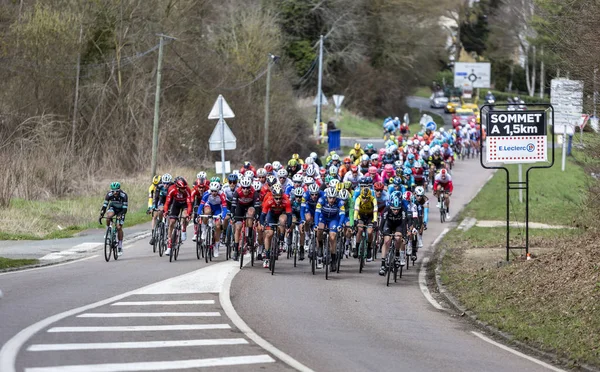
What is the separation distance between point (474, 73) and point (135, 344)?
9424 cm

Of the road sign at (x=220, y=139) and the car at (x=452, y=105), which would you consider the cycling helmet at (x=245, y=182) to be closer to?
the road sign at (x=220, y=139)

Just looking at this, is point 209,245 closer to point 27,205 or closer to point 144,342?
point 144,342

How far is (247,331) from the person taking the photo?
13758 mm

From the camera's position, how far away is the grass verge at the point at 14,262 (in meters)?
21.6

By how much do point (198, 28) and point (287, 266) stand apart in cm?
3403

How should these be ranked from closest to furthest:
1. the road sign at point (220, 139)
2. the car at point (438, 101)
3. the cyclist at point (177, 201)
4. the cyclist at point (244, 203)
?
the cyclist at point (244, 203) < the cyclist at point (177, 201) < the road sign at point (220, 139) < the car at point (438, 101)

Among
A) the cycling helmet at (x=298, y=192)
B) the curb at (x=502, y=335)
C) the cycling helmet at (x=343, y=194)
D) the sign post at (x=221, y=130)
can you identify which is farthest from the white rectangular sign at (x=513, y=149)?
the sign post at (x=221, y=130)

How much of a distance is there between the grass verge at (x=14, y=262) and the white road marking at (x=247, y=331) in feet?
16.5

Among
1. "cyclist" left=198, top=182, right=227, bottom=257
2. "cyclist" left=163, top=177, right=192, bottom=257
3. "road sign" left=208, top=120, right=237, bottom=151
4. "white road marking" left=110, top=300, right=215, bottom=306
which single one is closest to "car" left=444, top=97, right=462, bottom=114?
"road sign" left=208, top=120, right=237, bottom=151

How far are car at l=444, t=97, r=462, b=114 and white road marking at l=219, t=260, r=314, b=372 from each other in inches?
3292

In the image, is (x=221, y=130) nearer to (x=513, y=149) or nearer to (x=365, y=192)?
(x=365, y=192)

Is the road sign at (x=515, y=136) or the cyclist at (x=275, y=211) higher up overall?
the road sign at (x=515, y=136)

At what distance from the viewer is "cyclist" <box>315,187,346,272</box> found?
68.9 ft

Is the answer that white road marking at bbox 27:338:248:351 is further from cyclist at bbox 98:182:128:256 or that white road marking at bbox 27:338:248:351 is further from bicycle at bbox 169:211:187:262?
cyclist at bbox 98:182:128:256
